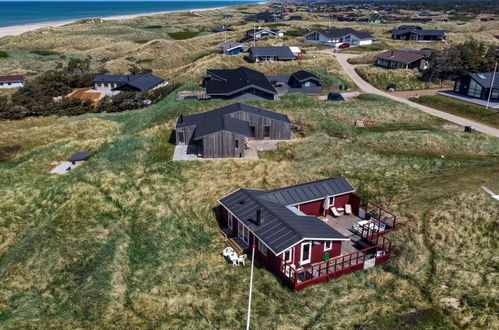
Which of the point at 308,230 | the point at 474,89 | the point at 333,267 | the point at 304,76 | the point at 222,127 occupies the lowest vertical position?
the point at 333,267

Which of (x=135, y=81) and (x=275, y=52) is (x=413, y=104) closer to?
(x=275, y=52)

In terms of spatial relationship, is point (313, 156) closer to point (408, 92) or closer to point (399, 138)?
point (399, 138)

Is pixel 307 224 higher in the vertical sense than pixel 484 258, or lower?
higher

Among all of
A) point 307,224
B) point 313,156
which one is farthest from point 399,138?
point 307,224

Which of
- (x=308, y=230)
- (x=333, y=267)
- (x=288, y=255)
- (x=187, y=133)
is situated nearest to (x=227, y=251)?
(x=288, y=255)

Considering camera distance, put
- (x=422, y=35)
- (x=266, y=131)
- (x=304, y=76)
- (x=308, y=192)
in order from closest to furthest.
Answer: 1. (x=308, y=192)
2. (x=266, y=131)
3. (x=304, y=76)
4. (x=422, y=35)

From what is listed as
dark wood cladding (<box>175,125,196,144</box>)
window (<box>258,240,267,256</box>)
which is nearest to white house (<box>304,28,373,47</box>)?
dark wood cladding (<box>175,125,196,144</box>)

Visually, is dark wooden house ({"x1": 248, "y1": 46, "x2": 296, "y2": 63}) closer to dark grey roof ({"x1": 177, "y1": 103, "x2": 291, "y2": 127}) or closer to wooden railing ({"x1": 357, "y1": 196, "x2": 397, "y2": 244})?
dark grey roof ({"x1": 177, "y1": 103, "x2": 291, "y2": 127})

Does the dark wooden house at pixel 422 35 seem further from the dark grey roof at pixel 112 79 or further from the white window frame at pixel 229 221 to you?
the white window frame at pixel 229 221
